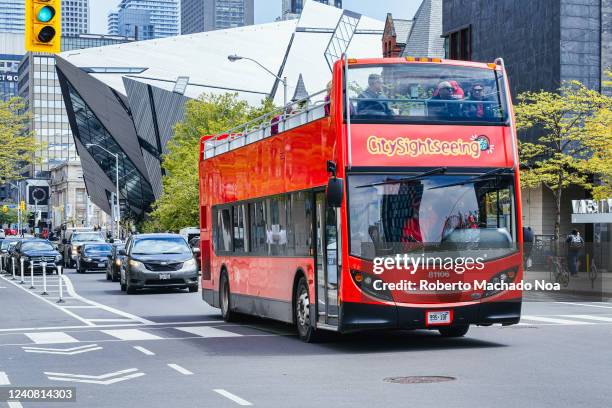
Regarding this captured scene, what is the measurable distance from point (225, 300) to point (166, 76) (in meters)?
86.5

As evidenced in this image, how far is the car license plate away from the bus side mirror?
6.51 feet

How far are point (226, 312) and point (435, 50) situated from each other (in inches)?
1892

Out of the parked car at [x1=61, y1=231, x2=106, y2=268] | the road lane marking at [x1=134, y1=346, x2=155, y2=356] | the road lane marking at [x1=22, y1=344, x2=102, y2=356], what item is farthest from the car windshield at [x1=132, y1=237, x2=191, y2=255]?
the parked car at [x1=61, y1=231, x2=106, y2=268]

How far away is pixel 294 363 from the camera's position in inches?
581

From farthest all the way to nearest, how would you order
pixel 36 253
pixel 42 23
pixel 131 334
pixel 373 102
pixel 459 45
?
pixel 459 45 → pixel 36 253 → pixel 131 334 → pixel 373 102 → pixel 42 23

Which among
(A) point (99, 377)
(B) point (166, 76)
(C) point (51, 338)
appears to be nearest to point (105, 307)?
(C) point (51, 338)

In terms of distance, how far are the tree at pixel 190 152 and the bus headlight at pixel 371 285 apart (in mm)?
51237

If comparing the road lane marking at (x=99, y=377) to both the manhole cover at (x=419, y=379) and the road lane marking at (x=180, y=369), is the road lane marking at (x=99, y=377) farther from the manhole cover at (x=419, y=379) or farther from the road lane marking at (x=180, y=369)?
the manhole cover at (x=419, y=379)

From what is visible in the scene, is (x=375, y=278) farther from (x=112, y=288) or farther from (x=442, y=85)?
(x=112, y=288)

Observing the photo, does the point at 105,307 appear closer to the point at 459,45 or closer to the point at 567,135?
the point at 567,135

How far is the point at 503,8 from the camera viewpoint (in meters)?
53.8

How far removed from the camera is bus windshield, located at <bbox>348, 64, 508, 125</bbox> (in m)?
16.0

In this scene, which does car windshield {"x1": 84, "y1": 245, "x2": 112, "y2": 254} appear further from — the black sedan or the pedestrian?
the pedestrian

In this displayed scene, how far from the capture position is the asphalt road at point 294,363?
11398 millimetres
